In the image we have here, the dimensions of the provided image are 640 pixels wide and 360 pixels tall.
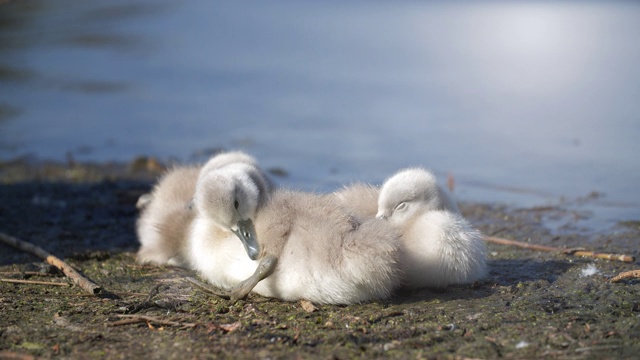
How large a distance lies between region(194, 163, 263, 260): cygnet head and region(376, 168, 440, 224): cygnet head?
0.71 meters

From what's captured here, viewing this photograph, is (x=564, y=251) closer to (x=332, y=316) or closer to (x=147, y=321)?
(x=332, y=316)

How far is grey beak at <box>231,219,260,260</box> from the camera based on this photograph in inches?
158

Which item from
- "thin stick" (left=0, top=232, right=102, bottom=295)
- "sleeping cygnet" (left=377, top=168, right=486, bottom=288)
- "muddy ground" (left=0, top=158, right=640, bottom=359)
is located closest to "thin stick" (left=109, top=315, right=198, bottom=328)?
"muddy ground" (left=0, top=158, right=640, bottom=359)

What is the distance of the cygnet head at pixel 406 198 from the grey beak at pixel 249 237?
79 centimetres

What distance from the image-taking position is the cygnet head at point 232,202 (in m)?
4.18

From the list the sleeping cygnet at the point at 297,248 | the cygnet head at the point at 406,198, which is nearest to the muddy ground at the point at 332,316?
the sleeping cygnet at the point at 297,248

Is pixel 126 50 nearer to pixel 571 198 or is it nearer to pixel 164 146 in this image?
pixel 164 146

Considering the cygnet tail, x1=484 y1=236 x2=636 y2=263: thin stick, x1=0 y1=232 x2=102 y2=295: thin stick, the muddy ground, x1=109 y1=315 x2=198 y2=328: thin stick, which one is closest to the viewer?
the muddy ground

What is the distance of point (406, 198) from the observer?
4.55 m

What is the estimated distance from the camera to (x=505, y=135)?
28.1 ft

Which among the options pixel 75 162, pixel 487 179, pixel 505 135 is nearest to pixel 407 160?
pixel 487 179

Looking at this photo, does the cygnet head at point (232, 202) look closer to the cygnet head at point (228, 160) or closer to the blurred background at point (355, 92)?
the cygnet head at point (228, 160)

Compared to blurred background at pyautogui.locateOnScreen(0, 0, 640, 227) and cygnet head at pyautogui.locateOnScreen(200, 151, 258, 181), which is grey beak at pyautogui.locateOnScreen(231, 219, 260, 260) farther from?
blurred background at pyautogui.locateOnScreen(0, 0, 640, 227)

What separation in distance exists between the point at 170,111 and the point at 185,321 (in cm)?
659
